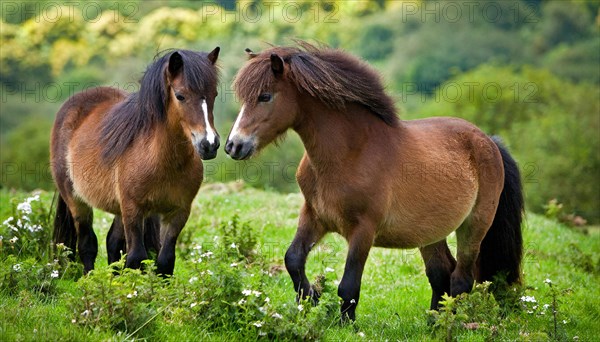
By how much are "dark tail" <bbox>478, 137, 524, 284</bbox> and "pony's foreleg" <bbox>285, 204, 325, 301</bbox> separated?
7.39 ft

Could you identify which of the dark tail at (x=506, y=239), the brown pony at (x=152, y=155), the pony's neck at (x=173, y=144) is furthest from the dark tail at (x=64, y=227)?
the dark tail at (x=506, y=239)

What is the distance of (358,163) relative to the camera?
6.70 meters

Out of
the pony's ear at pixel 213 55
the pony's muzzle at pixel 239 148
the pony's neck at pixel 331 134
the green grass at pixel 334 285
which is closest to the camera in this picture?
the green grass at pixel 334 285

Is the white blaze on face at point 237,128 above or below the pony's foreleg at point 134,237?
above

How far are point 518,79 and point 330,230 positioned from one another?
39300 mm

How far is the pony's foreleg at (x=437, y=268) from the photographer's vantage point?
7.75 m

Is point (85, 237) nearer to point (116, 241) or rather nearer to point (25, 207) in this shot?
point (116, 241)

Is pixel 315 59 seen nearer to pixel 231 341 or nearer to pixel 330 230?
pixel 330 230

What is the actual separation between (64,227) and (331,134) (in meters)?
3.71

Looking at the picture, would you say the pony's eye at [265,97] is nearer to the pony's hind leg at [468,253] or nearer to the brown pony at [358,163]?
the brown pony at [358,163]

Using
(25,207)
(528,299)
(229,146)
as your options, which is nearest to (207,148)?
(229,146)

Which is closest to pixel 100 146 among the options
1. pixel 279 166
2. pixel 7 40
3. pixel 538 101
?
pixel 279 166

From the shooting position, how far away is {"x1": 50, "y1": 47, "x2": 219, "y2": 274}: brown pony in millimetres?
7027

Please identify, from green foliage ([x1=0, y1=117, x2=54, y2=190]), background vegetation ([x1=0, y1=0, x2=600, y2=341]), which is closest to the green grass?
background vegetation ([x1=0, y1=0, x2=600, y2=341])
